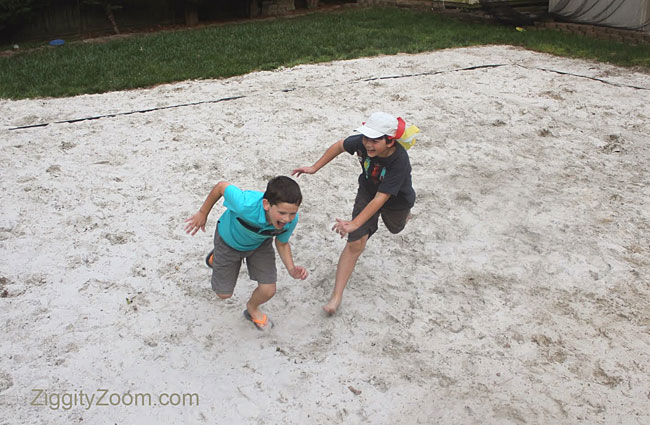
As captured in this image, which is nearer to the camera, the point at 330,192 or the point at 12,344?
the point at 12,344

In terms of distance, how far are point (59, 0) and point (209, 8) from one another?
283 centimetres

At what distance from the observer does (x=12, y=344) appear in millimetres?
3357

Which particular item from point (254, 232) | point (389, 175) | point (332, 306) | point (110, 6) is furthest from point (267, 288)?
point (110, 6)

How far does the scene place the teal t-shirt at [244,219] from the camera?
3006 mm

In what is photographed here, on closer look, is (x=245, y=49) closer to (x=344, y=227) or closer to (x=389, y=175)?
(x=389, y=175)

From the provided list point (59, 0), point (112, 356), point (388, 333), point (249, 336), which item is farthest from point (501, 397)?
point (59, 0)

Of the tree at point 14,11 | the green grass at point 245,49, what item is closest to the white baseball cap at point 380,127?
the green grass at point 245,49

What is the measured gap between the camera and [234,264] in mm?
3283

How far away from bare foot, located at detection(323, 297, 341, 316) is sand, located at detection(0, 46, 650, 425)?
2.6 inches

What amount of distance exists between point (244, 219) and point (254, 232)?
9 cm

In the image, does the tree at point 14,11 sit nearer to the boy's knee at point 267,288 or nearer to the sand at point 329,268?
the sand at point 329,268

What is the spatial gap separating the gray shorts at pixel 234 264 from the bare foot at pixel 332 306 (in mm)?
469

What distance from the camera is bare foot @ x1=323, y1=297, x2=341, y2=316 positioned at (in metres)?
3.64

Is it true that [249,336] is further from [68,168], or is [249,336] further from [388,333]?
[68,168]
